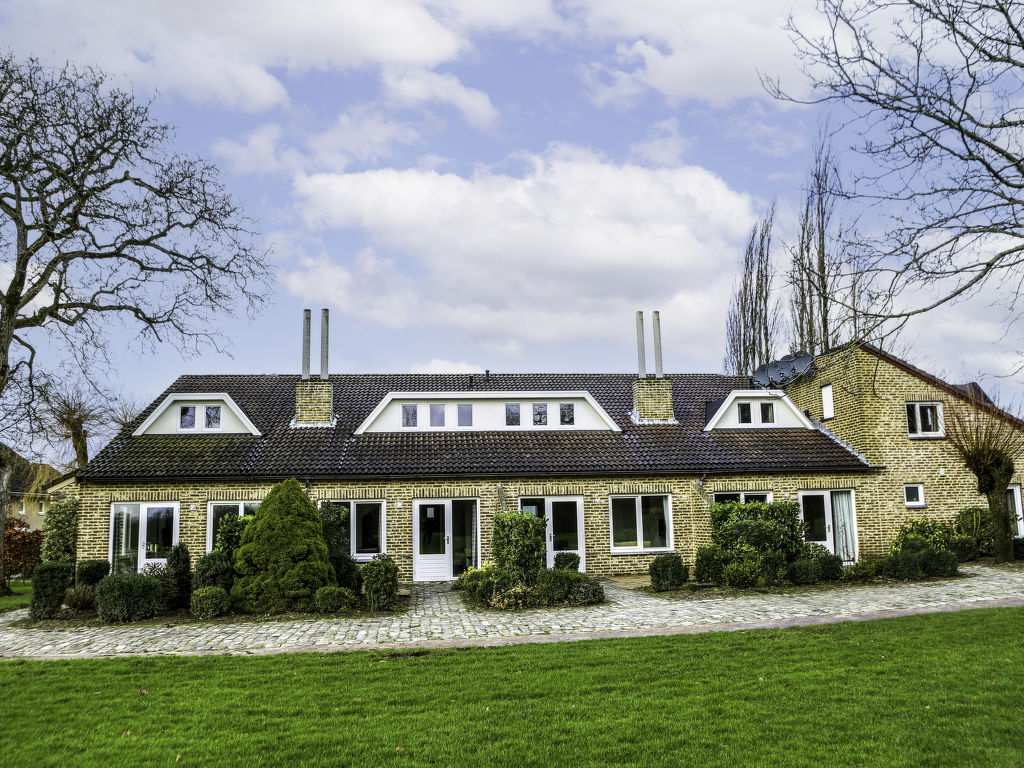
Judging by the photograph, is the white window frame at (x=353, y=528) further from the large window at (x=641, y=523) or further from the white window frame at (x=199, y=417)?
the large window at (x=641, y=523)

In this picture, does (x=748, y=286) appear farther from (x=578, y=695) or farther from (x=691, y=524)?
(x=578, y=695)

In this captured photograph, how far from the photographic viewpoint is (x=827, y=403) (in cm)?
2267

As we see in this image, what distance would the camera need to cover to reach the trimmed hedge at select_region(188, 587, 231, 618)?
504 inches

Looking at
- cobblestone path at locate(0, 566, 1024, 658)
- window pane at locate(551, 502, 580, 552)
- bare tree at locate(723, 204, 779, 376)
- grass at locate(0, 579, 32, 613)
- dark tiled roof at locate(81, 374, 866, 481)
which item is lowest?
grass at locate(0, 579, 32, 613)

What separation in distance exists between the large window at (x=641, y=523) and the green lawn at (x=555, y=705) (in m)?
9.41

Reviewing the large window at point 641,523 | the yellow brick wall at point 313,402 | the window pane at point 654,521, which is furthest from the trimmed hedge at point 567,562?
the yellow brick wall at point 313,402

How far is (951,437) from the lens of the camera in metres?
20.2

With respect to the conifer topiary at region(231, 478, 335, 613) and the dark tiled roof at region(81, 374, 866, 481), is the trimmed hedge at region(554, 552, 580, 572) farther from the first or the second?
the conifer topiary at region(231, 478, 335, 613)

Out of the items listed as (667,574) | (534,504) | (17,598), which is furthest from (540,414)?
(17,598)

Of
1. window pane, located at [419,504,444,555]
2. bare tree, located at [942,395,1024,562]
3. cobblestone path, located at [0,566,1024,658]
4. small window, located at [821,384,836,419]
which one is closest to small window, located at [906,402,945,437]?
bare tree, located at [942,395,1024,562]

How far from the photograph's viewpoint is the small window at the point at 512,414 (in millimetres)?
21703

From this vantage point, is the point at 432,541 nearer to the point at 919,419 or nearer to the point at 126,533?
the point at 126,533

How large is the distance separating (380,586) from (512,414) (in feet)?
30.2

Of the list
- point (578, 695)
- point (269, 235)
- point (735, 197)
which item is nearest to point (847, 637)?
point (578, 695)
